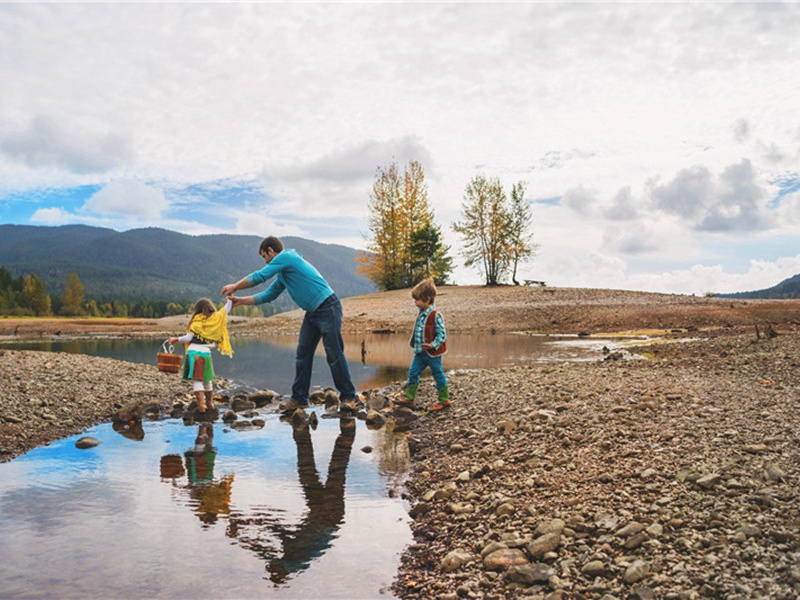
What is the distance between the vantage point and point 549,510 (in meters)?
4.92

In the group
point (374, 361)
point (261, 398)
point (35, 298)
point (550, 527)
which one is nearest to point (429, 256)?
point (374, 361)

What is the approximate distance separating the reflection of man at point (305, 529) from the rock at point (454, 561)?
1.03 meters

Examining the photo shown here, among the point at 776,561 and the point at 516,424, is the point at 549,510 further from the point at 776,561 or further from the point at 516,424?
the point at 516,424

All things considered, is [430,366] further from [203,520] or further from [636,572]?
[636,572]

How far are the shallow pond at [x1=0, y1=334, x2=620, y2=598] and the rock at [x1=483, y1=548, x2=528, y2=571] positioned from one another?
736 millimetres

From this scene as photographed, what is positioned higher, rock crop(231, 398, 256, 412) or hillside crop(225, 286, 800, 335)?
hillside crop(225, 286, 800, 335)

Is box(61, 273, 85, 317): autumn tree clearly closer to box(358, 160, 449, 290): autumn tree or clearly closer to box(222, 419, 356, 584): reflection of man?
box(358, 160, 449, 290): autumn tree

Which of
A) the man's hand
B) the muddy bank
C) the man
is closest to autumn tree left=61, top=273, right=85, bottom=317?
the muddy bank

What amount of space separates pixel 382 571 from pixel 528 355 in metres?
16.1

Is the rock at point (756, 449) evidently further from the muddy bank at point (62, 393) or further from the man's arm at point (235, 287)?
the muddy bank at point (62, 393)

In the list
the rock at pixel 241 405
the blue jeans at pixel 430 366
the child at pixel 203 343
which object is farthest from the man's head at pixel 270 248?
the blue jeans at pixel 430 366

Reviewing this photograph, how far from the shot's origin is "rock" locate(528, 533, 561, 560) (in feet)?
13.9

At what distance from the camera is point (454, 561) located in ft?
14.3

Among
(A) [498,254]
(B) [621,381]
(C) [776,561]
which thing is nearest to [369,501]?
(C) [776,561]
